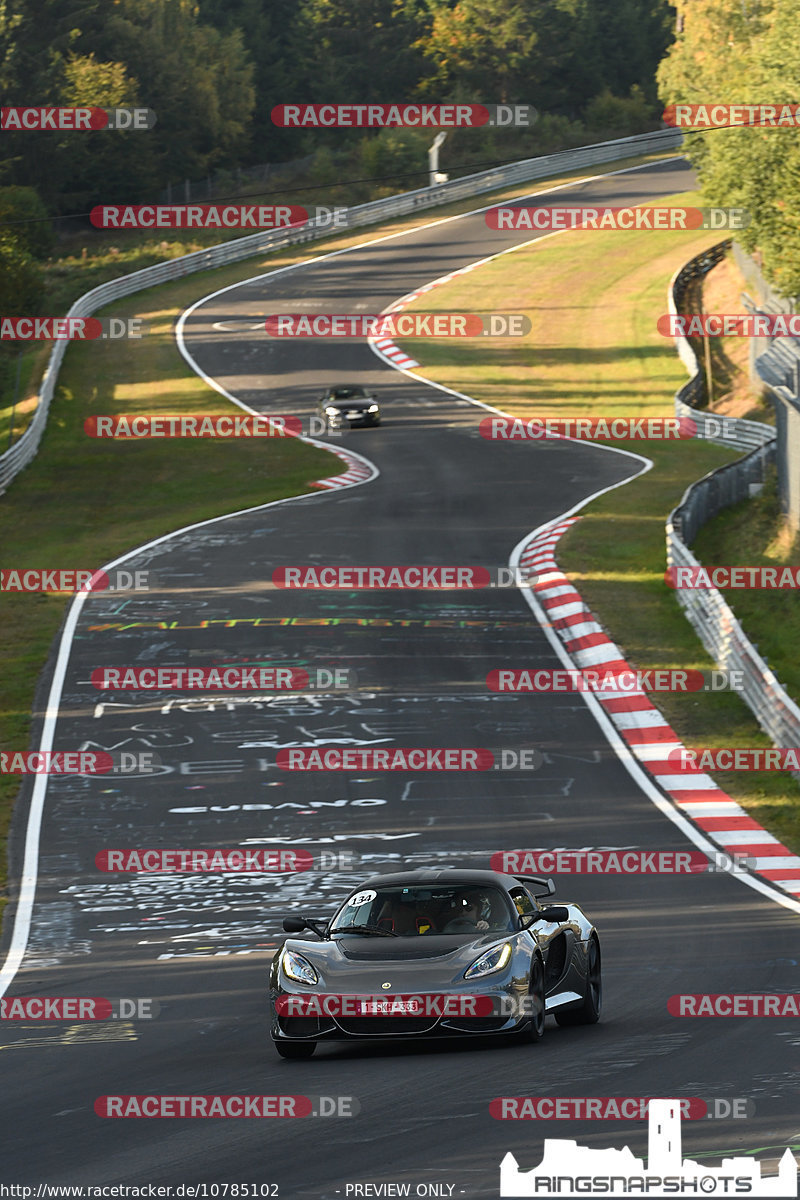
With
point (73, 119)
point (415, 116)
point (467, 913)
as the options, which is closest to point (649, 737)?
point (467, 913)

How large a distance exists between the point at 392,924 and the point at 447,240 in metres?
65.1

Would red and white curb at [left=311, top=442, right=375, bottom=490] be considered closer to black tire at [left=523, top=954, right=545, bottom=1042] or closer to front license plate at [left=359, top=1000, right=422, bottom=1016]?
black tire at [left=523, top=954, right=545, bottom=1042]

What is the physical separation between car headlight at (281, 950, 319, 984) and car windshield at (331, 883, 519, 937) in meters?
0.41

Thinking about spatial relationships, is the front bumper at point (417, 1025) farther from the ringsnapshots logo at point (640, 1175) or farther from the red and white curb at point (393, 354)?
the red and white curb at point (393, 354)

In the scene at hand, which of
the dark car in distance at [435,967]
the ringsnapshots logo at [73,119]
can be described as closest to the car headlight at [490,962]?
the dark car in distance at [435,967]

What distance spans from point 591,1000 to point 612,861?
19.6ft

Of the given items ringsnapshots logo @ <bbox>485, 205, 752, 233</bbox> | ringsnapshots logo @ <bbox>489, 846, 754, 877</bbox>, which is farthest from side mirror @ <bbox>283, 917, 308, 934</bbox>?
ringsnapshots logo @ <bbox>485, 205, 752, 233</bbox>

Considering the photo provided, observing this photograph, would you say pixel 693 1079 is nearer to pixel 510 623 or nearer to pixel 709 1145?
pixel 709 1145

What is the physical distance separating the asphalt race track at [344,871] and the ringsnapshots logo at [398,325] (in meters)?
17.7

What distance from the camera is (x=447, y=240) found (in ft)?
239

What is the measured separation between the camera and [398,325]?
6072 centimetres

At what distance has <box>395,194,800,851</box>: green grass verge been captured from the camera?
76.1 feet

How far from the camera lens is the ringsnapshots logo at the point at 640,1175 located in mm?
6875

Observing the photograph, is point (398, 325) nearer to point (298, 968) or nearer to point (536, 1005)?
point (298, 968)
